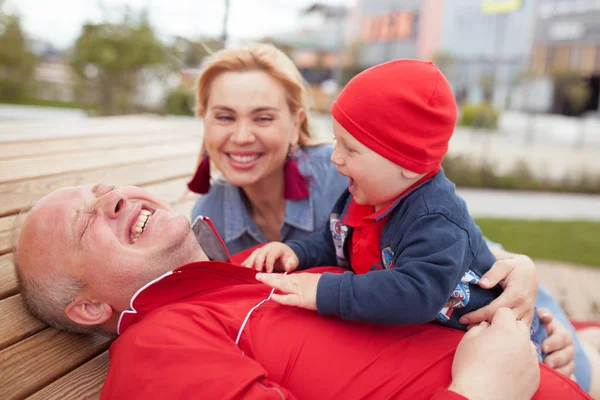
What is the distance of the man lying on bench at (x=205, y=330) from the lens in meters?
1.39

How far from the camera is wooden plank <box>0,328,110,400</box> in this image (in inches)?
60.4

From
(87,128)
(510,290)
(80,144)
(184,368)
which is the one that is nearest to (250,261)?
(184,368)

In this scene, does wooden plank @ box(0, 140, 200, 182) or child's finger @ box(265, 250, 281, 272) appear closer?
child's finger @ box(265, 250, 281, 272)

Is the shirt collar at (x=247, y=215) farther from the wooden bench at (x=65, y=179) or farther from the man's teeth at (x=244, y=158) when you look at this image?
the wooden bench at (x=65, y=179)

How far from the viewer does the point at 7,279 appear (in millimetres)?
1907

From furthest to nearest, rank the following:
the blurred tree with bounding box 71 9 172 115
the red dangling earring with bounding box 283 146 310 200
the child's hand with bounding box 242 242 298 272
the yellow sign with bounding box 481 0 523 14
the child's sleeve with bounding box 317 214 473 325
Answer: the yellow sign with bounding box 481 0 523 14, the blurred tree with bounding box 71 9 172 115, the red dangling earring with bounding box 283 146 310 200, the child's hand with bounding box 242 242 298 272, the child's sleeve with bounding box 317 214 473 325

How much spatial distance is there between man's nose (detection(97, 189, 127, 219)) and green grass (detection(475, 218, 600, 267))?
4.95 meters

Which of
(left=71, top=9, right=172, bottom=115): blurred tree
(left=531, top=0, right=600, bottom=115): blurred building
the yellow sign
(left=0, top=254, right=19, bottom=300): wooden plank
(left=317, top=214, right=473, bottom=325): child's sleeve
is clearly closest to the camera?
(left=317, top=214, right=473, bottom=325): child's sleeve

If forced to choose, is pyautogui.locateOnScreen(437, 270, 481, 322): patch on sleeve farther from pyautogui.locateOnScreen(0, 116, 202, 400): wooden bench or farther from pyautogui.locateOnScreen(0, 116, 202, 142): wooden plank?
pyautogui.locateOnScreen(0, 116, 202, 142): wooden plank

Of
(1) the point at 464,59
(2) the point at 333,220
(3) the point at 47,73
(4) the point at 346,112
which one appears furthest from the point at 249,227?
(1) the point at 464,59

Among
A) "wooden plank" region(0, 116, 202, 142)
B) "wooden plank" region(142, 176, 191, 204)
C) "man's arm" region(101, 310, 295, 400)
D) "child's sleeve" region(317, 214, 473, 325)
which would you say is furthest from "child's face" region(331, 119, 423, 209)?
"wooden plank" region(0, 116, 202, 142)

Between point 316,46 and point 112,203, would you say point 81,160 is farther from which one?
point 316,46

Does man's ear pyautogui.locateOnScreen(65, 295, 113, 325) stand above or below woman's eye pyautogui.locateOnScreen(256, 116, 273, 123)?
below

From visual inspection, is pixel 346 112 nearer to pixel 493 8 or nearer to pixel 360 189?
pixel 360 189
